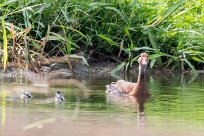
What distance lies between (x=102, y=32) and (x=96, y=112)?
4.76 m

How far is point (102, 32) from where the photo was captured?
40.9ft

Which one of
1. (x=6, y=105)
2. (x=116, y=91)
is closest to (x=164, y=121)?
(x=6, y=105)

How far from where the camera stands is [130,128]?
6934 millimetres

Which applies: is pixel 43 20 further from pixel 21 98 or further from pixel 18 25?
pixel 21 98

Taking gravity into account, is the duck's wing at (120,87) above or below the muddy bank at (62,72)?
below

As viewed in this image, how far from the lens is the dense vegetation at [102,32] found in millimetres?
11695

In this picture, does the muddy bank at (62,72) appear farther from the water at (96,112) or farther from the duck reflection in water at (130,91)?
the duck reflection in water at (130,91)

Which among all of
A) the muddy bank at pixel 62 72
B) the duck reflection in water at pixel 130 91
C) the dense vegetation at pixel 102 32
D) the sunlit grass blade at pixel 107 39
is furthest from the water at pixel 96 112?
the sunlit grass blade at pixel 107 39

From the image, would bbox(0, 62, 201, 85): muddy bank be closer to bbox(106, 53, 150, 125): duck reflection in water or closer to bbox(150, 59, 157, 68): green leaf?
bbox(150, 59, 157, 68): green leaf

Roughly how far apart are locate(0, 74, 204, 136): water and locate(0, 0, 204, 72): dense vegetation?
48.2 inches

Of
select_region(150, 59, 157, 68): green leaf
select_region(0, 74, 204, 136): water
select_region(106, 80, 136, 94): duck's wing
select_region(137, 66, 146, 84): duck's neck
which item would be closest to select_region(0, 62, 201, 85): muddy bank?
select_region(150, 59, 157, 68): green leaf

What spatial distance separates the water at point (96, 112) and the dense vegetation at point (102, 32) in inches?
48.2

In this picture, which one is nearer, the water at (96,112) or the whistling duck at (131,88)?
the water at (96,112)

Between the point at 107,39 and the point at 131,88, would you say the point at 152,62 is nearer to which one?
the point at 107,39
